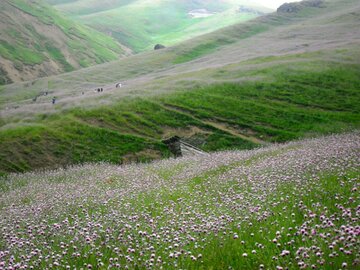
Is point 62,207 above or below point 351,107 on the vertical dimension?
above

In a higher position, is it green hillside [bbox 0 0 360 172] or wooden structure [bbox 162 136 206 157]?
green hillside [bbox 0 0 360 172]

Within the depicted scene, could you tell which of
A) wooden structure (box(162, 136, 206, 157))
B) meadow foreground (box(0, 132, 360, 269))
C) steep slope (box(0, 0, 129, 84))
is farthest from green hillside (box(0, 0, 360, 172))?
steep slope (box(0, 0, 129, 84))

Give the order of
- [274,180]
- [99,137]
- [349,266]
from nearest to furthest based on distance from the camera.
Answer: [349,266], [274,180], [99,137]

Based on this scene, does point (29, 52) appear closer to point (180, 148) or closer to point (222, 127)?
point (222, 127)

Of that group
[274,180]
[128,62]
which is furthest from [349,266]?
[128,62]

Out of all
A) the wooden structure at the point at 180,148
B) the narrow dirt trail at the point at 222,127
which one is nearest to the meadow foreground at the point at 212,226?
the wooden structure at the point at 180,148

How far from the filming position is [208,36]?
142000 millimetres

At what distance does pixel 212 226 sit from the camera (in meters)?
8.86

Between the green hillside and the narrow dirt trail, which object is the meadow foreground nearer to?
the green hillside

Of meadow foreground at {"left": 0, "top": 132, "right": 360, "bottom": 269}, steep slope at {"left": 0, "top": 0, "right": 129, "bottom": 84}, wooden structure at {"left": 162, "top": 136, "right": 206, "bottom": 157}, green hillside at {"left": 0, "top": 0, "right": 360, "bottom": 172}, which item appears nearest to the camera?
meadow foreground at {"left": 0, "top": 132, "right": 360, "bottom": 269}

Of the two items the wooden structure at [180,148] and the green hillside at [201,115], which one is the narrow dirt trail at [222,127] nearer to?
the green hillside at [201,115]

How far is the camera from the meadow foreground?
23.0 ft

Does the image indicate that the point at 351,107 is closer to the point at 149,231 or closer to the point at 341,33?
the point at 149,231

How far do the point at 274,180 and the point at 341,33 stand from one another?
90.2 meters
